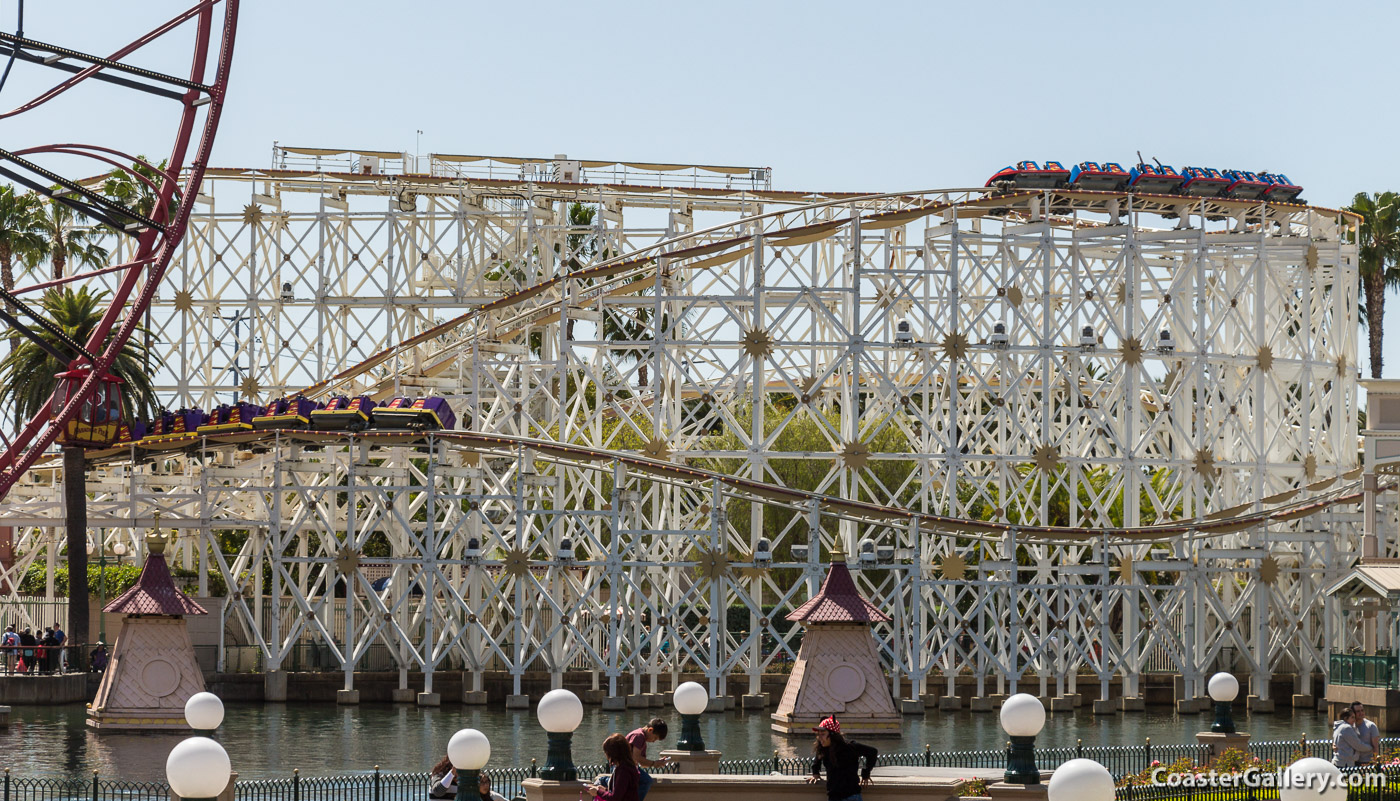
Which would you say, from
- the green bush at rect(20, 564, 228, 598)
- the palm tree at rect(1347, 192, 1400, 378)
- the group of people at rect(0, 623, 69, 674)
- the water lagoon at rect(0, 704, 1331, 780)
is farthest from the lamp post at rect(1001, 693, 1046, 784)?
the palm tree at rect(1347, 192, 1400, 378)

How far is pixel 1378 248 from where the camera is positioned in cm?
6303

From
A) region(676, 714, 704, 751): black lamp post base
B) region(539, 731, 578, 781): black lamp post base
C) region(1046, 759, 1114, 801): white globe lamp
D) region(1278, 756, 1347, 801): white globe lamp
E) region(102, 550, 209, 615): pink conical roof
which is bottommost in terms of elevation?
region(676, 714, 704, 751): black lamp post base

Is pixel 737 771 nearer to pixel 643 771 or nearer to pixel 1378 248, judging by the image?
pixel 643 771

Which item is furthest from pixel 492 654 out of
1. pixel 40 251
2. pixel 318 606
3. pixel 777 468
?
pixel 40 251

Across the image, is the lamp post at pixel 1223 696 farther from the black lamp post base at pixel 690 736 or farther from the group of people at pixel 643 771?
the group of people at pixel 643 771

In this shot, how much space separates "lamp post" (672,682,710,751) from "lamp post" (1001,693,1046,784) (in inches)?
169

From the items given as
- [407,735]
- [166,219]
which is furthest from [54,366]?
[407,735]

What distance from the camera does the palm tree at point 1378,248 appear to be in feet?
206

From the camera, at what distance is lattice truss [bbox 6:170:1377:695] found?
3903 centimetres

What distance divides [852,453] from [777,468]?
44.7 feet

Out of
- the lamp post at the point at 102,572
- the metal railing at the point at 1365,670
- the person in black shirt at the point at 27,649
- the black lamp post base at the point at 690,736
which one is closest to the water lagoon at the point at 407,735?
the metal railing at the point at 1365,670

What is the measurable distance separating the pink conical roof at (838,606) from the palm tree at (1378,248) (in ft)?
→ 118

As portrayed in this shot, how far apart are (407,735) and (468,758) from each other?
15.3 meters

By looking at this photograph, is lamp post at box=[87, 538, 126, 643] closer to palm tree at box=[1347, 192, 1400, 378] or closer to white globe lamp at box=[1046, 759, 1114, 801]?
white globe lamp at box=[1046, 759, 1114, 801]
